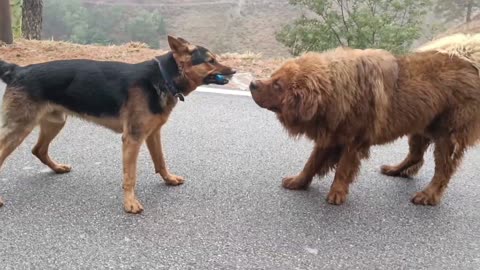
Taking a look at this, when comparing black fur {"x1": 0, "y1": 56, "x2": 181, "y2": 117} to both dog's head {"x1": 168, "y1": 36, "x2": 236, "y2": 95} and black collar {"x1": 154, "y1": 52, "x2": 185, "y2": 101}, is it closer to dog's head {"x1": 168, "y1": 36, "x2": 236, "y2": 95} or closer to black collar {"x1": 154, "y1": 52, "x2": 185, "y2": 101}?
black collar {"x1": 154, "y1": 52, "x2": 185, "y2": 101}

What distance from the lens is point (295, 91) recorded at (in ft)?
12.2

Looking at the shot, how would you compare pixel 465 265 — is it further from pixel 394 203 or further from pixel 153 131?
pixel 153 131

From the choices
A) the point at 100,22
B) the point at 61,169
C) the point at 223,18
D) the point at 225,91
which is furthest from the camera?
the point at 223,18

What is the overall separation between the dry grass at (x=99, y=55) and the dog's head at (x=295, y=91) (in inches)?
155

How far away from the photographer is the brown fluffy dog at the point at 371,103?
12.4 feet

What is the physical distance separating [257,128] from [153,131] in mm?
1956

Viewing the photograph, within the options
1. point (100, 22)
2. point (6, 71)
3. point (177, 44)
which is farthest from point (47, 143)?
point (100, 22)

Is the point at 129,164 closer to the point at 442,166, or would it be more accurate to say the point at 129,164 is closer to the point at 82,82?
the point at 82,82

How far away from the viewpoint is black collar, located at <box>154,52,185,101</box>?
394 cm

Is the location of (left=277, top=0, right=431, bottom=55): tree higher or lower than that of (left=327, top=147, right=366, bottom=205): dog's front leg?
lower

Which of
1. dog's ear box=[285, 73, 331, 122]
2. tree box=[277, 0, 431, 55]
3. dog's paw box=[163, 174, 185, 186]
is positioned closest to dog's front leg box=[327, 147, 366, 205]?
dog's ear box=[285, 73, 331, 122]

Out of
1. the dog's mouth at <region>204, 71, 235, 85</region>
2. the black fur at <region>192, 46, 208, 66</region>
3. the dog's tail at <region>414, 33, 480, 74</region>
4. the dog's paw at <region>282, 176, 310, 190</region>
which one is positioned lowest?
the dog's paw at <region>282, 176, 310, 190</region>

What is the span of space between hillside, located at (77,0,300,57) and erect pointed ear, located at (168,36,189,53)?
32.5 meters

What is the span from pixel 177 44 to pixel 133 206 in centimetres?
Result: 124
